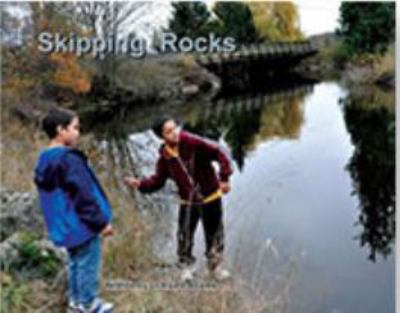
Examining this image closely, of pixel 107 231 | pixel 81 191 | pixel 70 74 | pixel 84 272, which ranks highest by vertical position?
pixel 70 74

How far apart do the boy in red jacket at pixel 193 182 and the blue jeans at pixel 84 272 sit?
250mm

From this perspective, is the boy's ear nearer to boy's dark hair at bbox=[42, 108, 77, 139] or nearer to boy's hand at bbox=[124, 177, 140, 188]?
boy's dark hair at bbox=[42, 108, 77, 139]

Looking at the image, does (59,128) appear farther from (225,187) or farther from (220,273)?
(220,273)

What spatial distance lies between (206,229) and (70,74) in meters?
0.57

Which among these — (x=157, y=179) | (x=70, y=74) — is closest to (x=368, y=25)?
(x=157, y=179)

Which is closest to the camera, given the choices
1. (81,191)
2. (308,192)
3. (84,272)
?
(81,191)

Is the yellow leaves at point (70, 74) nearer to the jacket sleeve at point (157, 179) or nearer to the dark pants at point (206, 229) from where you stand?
the jacket sleeve at point (157, 179)

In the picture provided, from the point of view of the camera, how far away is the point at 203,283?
259 cm

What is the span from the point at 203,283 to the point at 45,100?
2.19ft

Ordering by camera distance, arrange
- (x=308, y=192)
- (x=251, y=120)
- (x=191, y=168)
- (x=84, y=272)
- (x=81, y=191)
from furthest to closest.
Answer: (x=251, y=120) → (x=308, y=192) → (x=191, y=168) → (x=84, y=272) → (x=81, y=191)

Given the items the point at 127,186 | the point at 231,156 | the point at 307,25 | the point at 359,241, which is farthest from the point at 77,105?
the point at 359,241

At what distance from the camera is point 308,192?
106 inches

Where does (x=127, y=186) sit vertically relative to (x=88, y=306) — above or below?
above

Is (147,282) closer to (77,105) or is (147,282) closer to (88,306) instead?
(88,306)
